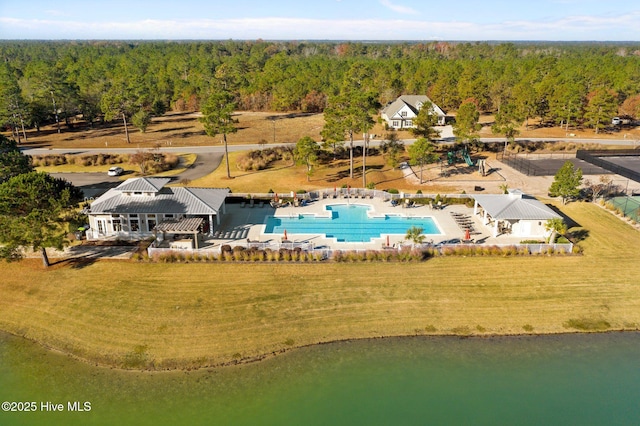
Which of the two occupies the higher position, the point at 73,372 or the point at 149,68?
the point at 149,68

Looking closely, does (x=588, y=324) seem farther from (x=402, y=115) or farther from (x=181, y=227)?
(x=402, y=115)

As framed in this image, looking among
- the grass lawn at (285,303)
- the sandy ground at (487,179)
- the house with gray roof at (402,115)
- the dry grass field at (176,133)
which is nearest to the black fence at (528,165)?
the sandy ground at (487,179)

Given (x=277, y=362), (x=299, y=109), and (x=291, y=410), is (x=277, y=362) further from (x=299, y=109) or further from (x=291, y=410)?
(x=299, y=109)

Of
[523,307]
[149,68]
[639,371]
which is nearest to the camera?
[639,371]

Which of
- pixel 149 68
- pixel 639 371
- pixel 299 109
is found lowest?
pixel 639 371

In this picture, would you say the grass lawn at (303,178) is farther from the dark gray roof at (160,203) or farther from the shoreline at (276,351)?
the shoreline at (276,351)

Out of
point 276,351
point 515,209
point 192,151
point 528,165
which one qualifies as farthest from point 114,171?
point 528,165

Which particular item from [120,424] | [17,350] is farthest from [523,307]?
[17,350]
